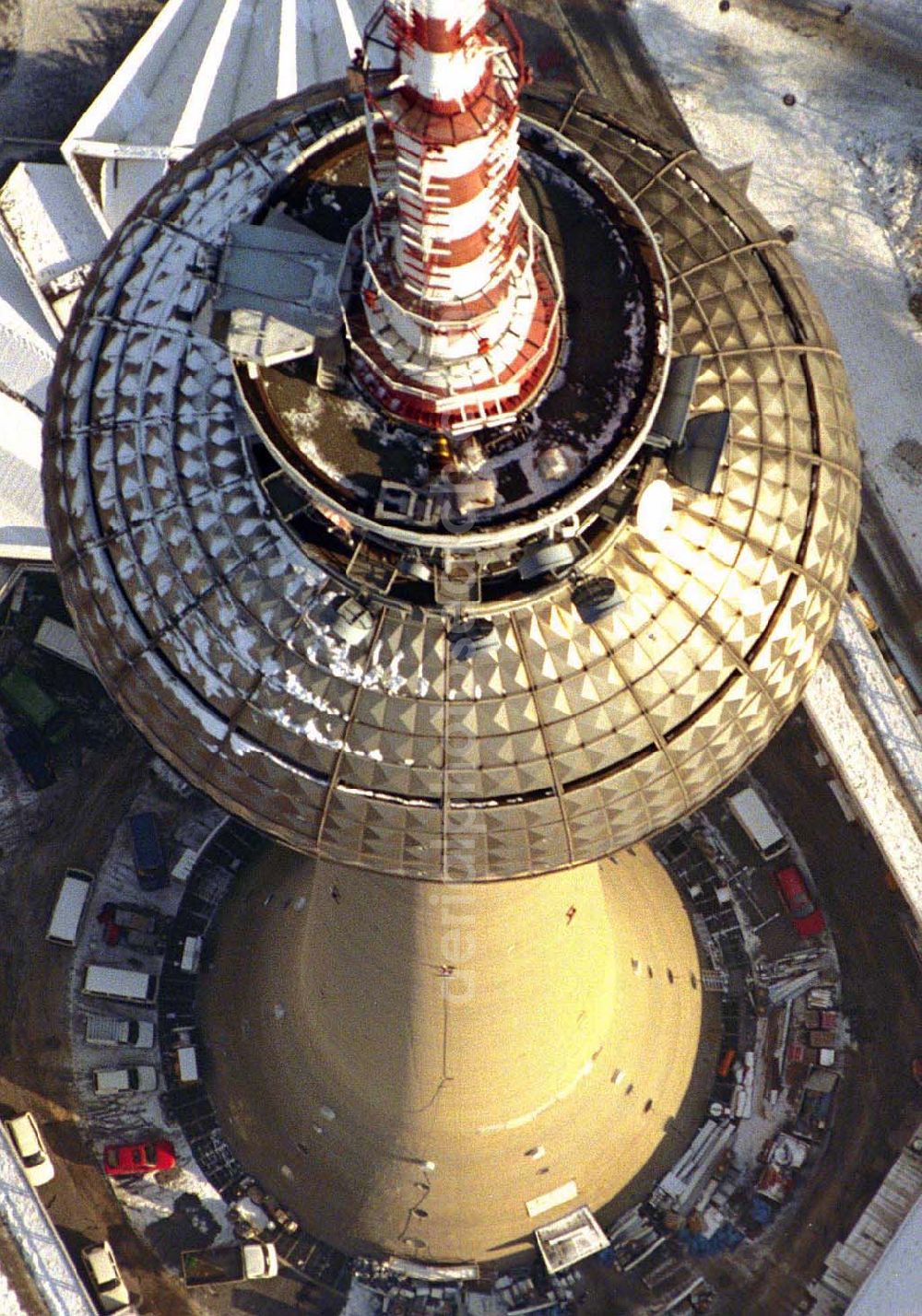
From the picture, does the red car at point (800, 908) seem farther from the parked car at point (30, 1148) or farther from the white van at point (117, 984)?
the parked car at point (30, 1148)

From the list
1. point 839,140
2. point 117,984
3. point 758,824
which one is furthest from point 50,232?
point 758,824

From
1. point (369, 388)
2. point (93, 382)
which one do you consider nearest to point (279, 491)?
point (369, 388)

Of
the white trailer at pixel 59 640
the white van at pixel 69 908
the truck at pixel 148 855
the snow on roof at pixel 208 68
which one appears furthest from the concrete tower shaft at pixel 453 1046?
the snow on roof at pixel 208 68

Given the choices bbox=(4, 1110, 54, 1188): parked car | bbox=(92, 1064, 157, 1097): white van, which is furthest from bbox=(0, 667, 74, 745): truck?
bbox=(4, 1110, 54, 1188): parked car

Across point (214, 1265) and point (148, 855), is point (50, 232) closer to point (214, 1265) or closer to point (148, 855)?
point (148, 855)

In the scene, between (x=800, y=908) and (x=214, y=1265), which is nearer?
(x=214, y=1265)
